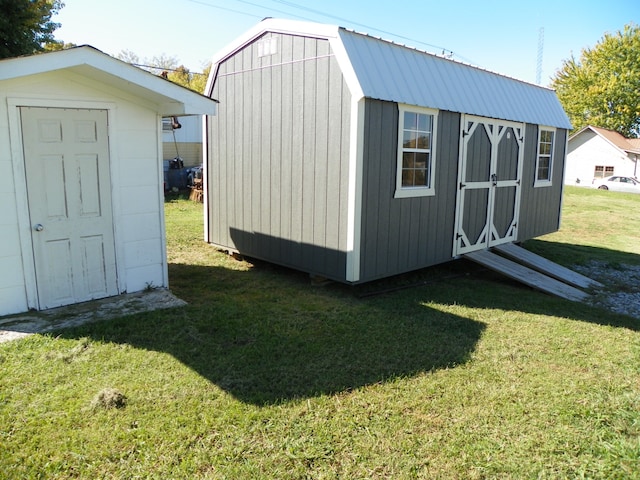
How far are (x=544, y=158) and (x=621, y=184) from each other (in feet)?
72.9

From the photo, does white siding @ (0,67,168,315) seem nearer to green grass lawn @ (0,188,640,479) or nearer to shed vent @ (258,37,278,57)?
green grass lawn @ (0,188,640,479)

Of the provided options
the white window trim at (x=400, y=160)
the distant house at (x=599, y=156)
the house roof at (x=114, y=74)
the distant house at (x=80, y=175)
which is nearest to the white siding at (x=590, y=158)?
the distant house at (x=599, y=156)

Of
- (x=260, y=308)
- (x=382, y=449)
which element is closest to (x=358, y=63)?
(x=260, y=308)

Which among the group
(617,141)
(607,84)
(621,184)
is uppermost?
(607,84)

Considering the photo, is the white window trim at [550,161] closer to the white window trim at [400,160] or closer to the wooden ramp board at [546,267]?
the wooden ramp board at [546,267]

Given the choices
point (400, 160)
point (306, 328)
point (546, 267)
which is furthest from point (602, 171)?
point (306, 328)

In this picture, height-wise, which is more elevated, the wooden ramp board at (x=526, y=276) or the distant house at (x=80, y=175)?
the distant house at (x=80, y=175)

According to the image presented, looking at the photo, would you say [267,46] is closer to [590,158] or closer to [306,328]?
[306,328]

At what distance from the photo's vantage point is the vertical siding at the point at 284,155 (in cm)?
589

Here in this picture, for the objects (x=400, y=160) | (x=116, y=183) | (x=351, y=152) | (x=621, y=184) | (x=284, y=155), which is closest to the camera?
(x=116, y=183)

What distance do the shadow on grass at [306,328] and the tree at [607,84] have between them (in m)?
37.7

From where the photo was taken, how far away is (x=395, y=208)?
20.6ft

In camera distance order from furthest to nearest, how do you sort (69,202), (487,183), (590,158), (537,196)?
(590,158) < (537,196) < (487,183) < (69,202)

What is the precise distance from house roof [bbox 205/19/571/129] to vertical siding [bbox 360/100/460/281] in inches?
9.1
